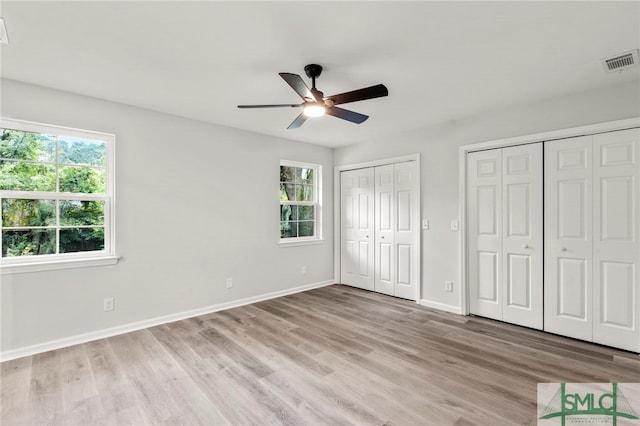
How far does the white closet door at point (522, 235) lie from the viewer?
3285 millimetres

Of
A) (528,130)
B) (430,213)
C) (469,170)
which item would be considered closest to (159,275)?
(430,213)

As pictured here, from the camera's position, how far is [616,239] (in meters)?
2.83

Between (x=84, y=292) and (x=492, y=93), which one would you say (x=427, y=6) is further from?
(x=84, y=292)

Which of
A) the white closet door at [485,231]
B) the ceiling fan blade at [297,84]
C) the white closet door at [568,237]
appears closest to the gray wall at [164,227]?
the ceiling fan blade at [297,84]

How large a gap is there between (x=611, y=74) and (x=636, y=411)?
8.57 feet

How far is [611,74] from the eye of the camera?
8.56 ft

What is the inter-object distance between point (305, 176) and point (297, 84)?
121 inches

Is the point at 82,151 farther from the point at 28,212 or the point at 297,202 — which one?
the point at 297,202

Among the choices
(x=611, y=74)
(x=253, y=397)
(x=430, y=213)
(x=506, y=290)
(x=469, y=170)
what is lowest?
(x=253, y=397)

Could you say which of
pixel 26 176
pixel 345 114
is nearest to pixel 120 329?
pixel 26 176

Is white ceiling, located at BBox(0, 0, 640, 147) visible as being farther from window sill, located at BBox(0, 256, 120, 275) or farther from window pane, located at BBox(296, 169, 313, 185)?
window pane, located at BBox(296, 169, 313, 185)

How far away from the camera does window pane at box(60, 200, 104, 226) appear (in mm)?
2998

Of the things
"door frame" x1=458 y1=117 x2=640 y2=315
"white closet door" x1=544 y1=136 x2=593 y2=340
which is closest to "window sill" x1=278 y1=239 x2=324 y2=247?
"door frame" x1=458 y1=117 x2=640 y2=315

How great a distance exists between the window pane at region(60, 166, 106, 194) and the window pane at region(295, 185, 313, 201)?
2.69m
